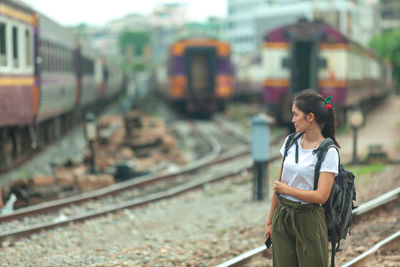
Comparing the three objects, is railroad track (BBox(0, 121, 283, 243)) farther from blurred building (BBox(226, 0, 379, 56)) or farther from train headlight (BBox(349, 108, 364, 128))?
blurred building (BBox(226, 0, 379, 56))

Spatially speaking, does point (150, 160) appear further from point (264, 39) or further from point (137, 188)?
point (264, 39)

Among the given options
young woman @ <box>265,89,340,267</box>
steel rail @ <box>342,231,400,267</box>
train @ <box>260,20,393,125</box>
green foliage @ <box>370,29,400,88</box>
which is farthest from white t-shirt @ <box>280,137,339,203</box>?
green foliage @ <box>370,29,400,88</box>

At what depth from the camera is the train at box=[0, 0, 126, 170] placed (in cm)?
926

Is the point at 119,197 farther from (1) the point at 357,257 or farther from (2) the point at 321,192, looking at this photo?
(2) the point at 321,192

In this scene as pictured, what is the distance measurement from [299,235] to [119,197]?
6110 mm

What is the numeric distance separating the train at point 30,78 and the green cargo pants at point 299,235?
6674mm

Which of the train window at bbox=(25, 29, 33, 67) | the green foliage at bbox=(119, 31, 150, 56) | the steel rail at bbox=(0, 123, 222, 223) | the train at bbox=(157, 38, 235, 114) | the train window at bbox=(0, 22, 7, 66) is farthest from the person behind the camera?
the green foliage at bbox=(119, 31, 150, 56)

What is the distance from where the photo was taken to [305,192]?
324cm

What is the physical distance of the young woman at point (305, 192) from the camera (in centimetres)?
324

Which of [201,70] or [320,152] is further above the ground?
[201,70]

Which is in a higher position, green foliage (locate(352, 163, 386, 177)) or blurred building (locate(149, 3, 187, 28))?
blurred building (locate(149, 3, 187, 28))

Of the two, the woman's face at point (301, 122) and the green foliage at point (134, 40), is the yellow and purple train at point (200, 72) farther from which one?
the green foliage at point (134, 40)

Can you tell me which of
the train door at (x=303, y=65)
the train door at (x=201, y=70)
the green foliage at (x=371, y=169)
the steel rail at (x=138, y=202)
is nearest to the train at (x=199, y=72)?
the train door at (x=201, y=70)

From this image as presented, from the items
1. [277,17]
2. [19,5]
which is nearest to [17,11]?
[19,5]
